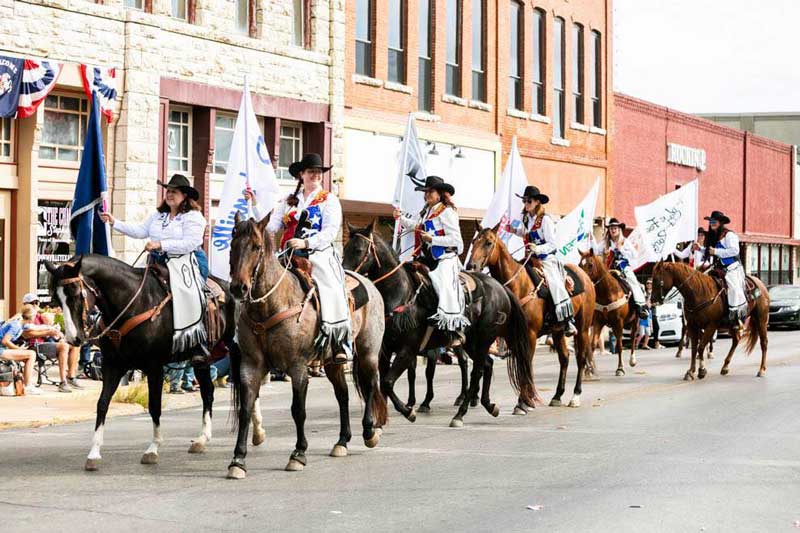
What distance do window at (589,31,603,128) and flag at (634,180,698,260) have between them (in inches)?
682

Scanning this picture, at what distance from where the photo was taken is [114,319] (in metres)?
10.6

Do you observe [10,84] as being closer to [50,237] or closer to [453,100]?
[50,237]

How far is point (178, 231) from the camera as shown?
36.7 ft

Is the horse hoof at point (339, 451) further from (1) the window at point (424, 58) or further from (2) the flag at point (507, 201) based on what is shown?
(1) the window at point (424, 58)

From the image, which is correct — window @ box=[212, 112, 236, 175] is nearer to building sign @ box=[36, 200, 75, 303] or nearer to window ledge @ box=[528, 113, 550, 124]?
building sign @ box=[36, 200, 75, 303]

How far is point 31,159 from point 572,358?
442 inches

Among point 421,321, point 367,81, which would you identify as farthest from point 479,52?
point 421,321

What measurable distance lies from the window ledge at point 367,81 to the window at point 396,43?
105 cm

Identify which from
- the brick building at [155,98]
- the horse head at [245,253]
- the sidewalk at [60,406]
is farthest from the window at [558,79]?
the horse head at [245,253]

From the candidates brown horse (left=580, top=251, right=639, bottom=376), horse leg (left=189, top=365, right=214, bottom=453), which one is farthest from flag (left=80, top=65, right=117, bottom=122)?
horse leg (left=189, top=365, right=214, bottom=453)

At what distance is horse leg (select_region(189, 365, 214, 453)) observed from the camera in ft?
37.4

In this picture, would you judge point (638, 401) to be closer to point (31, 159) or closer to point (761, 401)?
point (761, 401)

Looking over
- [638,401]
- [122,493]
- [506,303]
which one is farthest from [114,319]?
[638,401]

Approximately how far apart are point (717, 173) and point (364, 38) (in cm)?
2592
